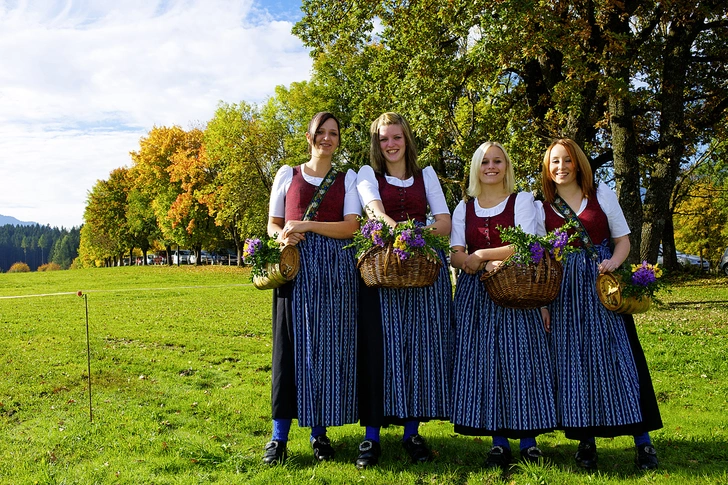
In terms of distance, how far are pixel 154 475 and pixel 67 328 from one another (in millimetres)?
7697

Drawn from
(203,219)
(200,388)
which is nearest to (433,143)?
(200,388)

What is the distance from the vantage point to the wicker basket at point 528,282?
318cm

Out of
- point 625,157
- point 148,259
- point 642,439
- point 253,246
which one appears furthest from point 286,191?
point 148,259

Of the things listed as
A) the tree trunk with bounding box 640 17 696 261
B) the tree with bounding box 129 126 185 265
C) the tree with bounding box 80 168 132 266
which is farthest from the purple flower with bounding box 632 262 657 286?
the tree with bounding box 80 168 132 266

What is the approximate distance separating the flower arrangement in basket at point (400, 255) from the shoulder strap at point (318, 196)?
0.50 metres

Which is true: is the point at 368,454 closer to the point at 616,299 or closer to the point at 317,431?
the point at 317,431

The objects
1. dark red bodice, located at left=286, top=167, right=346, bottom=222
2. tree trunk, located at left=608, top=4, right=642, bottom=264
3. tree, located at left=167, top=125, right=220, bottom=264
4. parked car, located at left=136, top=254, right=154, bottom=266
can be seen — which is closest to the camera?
dark red bodice, located at left=286, top=167, right=346, bottom=222

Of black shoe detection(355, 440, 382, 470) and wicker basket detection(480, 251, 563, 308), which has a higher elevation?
wicker basket detection(480, 251, 563, 308)

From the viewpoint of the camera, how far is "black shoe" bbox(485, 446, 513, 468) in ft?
11.5

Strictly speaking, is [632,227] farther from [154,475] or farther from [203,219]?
[203,219]

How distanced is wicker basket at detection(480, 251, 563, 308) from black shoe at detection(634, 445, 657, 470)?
1.12 meters

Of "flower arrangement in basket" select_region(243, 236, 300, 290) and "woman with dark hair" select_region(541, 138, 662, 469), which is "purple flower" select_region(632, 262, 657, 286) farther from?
"flower arrangement in basket" select_region(243, 236, 300, 290)

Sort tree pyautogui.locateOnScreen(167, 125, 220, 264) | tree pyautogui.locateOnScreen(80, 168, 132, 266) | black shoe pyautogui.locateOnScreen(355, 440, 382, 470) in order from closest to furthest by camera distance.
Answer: black shoe pyautogui.locateOnScreen(355, 440, 382, 470) < tree pyautogui.locateOnScreen(167, 125, 220, 264) < tree pyautogui.locateOnScreen(80, 168, 132, 266)

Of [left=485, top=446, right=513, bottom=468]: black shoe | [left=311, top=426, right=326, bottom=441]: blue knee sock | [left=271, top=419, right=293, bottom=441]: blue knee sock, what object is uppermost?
[left=271, top=419, right=293, bottom=441]: blue knee sock
